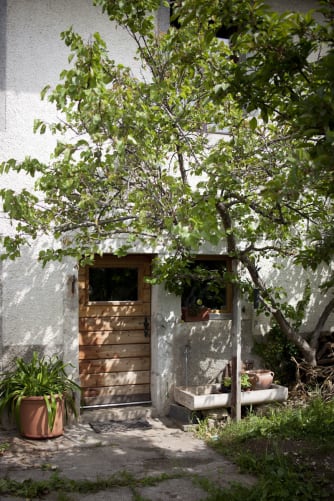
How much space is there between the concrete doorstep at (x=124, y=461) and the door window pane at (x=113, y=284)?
149 centimetres

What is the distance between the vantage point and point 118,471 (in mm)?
5418

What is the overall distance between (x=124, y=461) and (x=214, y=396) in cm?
162

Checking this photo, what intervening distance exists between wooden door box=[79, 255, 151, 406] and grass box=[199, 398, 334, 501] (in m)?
1.28

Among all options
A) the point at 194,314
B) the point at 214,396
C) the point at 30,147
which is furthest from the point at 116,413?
the point at 30,147

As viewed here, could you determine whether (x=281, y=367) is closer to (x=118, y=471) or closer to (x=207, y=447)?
(x=207, y=447)

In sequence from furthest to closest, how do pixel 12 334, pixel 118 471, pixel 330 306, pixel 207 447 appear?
pixel 330 306, pixel 12 334, pixel 207 447, pixel 118 471

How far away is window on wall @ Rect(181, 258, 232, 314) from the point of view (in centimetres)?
765

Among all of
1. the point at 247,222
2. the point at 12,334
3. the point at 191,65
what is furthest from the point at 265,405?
the point at 191,65

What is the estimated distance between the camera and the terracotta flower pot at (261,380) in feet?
24.3

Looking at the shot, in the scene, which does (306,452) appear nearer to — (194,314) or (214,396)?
(214,396)

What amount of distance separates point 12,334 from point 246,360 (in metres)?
3.25

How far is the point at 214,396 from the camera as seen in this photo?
275 inches

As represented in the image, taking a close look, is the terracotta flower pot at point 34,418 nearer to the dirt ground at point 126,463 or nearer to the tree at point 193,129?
the dirt ground at point 126,463


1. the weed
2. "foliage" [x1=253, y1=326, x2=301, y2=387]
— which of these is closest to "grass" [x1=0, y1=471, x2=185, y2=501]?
the weed
